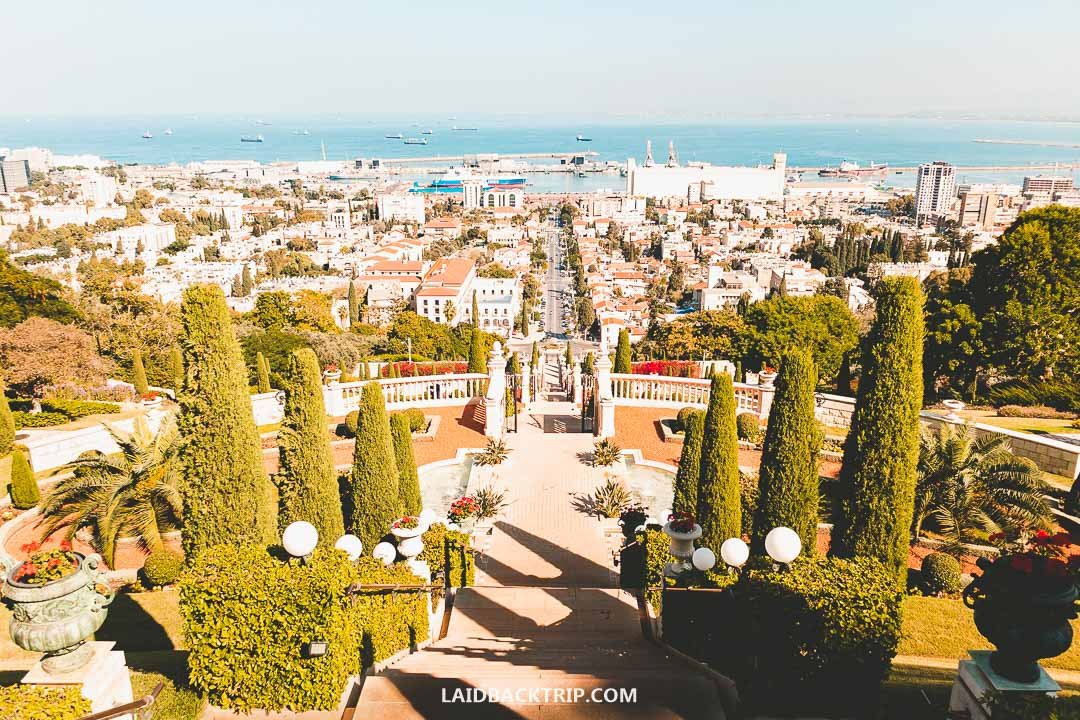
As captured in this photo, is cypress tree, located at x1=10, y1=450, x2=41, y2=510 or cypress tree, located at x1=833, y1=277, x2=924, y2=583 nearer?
cypress tree, located at x1=833, y1=277, x2=924, y2=583

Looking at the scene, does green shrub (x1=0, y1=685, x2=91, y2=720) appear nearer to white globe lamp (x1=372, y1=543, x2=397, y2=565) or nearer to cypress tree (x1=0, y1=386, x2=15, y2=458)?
Result: white globe lamp (x1=372, y1=543, x2=397, y2=565)

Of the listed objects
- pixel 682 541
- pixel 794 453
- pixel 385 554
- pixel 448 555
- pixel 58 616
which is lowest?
pixel 448 555

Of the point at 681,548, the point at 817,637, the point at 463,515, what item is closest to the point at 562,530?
the point at 463,515

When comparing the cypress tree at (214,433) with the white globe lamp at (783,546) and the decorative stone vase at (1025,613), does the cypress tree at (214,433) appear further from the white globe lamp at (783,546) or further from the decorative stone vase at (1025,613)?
the decorative stone vase at (1025,613)

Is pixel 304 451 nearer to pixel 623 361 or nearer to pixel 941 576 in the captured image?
pixel 941 576

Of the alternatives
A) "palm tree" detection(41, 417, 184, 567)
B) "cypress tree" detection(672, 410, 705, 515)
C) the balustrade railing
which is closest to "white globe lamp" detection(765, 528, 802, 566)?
"cypress tree" detection(672, 410, 705, 515)

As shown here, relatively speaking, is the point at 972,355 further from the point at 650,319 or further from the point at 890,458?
the point at 650,319
